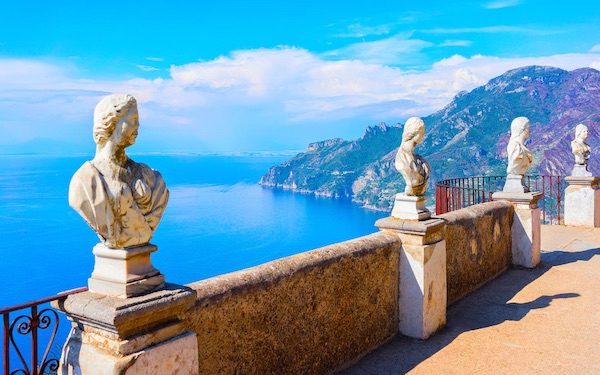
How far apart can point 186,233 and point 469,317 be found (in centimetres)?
7234

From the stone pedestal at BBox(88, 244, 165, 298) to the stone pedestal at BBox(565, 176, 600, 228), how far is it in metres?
11.2

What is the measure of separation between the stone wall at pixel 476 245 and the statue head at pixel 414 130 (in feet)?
4.33

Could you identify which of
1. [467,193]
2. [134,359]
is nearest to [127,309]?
[134,359]

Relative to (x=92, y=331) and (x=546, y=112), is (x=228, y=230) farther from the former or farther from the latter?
(x=92, y=331)

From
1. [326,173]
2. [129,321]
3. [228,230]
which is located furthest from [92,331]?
[326,173]

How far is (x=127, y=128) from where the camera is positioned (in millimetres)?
2359

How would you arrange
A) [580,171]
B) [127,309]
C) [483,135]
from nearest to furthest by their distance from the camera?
[127,309] → [580,171] → [483,135]

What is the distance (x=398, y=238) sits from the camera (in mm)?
4961

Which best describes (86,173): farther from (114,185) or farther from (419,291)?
(419,291)

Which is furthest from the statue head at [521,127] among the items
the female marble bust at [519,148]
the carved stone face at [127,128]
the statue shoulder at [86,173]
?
the statue shoulder at [86,173]

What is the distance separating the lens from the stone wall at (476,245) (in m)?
5.87

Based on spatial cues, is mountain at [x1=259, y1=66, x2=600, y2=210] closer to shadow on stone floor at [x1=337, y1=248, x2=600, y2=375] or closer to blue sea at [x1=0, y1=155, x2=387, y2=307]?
blue sea at [x1=0, y1=155, x2=387, y2=307]

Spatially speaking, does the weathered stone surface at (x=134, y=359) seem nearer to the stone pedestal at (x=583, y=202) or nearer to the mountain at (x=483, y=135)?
the stone pedestal at (x=583, y=202)

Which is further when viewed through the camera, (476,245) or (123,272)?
(476,245)
